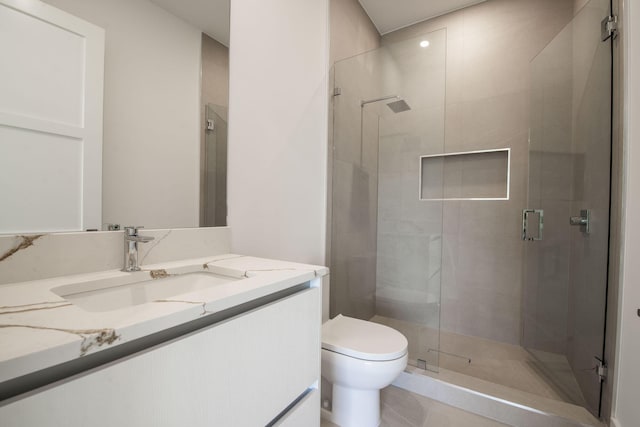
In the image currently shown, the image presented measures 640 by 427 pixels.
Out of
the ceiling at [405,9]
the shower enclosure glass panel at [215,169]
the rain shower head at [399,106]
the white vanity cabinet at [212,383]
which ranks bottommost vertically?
the white vanity cabinet at [212,383]

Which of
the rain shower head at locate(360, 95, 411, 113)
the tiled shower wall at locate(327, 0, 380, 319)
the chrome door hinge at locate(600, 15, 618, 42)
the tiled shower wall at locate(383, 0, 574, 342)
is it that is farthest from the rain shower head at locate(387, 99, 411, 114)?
the chrome door hinge at locate(600, 15, 618, 42)

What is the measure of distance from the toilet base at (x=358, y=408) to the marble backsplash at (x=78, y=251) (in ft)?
3.36

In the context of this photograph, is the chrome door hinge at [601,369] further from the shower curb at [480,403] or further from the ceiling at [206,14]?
the ceiling at [206,14]

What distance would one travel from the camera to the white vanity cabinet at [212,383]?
393 mm

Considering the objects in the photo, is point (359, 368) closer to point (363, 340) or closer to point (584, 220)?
point (363, 340)

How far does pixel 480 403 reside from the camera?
1408 mm

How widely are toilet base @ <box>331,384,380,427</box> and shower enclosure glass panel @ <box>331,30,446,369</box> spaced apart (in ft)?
1.86

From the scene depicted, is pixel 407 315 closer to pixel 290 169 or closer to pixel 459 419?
pixel 459 419

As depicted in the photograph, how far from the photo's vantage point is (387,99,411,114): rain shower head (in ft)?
6.49

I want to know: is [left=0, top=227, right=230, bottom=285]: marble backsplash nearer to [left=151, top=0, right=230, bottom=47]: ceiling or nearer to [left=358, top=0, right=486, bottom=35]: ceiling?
[left=151, top=0, right=230, bottom=47]: ceiling

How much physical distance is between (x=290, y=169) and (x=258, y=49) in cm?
65

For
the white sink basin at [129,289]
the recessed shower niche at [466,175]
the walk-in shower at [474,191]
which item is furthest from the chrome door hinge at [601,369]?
the white sink basin at [129,289]

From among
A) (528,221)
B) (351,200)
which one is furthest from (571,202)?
(351,200)

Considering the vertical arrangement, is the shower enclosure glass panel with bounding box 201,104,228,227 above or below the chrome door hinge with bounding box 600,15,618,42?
below
